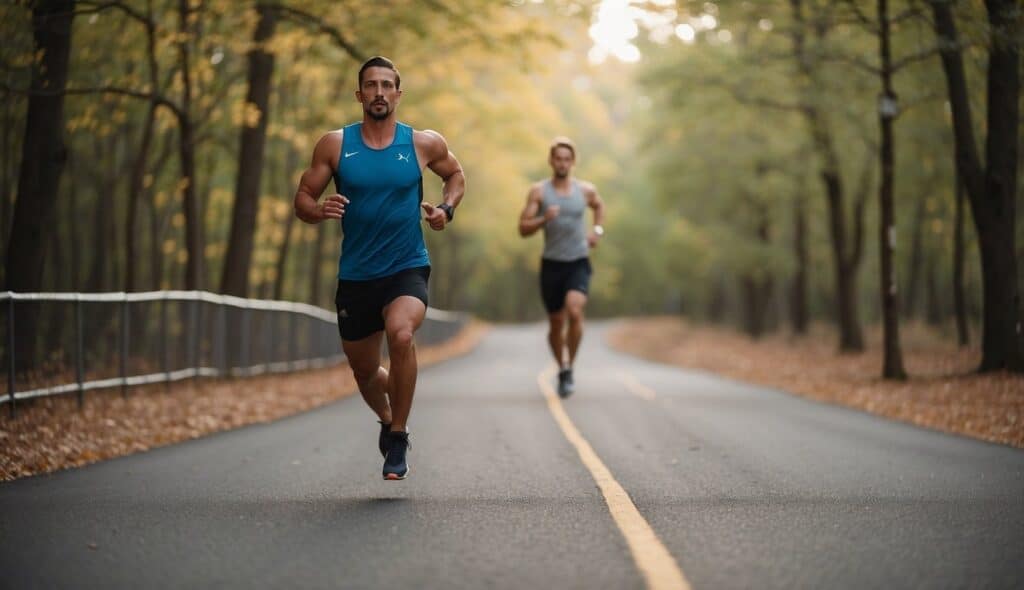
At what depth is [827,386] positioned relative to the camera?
54.8ft

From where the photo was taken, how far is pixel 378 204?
20.3ft

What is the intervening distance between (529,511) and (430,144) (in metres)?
2.21

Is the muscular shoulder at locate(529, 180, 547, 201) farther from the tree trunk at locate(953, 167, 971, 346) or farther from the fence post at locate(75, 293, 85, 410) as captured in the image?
the tree trunk at locate(953, 167, 971, 346)

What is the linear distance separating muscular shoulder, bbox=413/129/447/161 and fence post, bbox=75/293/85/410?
254 inches

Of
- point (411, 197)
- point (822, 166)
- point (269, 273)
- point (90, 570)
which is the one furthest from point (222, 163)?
point (90, 570)

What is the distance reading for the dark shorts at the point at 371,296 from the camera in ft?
20.5

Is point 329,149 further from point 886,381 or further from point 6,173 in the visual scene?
point 6,173

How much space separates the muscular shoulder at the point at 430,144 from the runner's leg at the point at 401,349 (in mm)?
866

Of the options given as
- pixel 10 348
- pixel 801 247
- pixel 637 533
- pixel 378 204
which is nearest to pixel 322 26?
pixel 10 348

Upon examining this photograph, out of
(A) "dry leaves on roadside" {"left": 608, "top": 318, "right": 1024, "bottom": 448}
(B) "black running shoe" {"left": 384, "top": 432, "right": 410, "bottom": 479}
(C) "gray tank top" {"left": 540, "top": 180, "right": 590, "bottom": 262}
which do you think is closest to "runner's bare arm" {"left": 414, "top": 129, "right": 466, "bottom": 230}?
(B) "black running shoe" {"left": 384, "top": 432, "right": 410, "bottom": 479}

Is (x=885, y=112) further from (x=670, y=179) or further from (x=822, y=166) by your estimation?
(x=670, y=179)

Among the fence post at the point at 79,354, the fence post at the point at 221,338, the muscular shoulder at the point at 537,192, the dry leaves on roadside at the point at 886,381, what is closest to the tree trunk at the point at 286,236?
the fence post at the point at 221,338

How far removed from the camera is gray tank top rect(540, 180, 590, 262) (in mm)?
12000

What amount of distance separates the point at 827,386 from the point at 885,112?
4.22m
